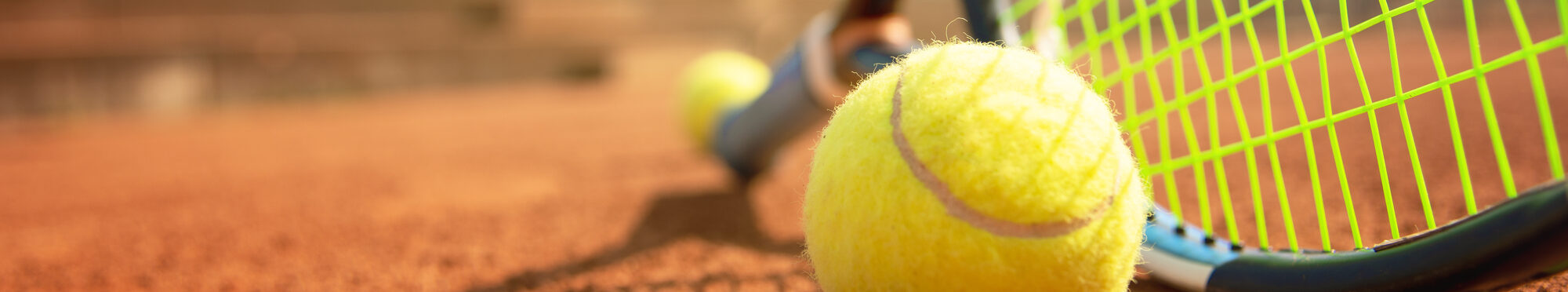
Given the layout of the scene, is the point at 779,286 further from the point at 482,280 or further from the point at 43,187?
the point at 43,187

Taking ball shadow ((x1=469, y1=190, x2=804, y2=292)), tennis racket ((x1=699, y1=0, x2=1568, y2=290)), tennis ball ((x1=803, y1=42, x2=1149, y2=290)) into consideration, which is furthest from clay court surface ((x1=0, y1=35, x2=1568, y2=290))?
tennis ball ((x1=803, y1=42, x2=1149, y2=290))

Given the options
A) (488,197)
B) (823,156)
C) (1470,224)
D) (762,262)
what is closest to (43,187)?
(488,197)

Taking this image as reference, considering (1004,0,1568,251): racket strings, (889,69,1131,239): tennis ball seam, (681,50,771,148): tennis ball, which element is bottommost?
(889,69,1131,239): tennis ball seam

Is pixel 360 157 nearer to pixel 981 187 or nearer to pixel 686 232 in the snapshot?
pixel 686 232

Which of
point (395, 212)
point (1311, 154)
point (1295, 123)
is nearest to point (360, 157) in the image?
point (395, 212)

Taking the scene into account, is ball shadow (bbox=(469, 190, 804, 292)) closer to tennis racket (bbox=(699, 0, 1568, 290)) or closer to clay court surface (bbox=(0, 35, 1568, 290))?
clay court surface (bbox=(0, 35, 1568, 290))

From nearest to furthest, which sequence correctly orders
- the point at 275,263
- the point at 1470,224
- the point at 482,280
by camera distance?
the point at 1470,224, the point at 482,280, the point at 275,263
